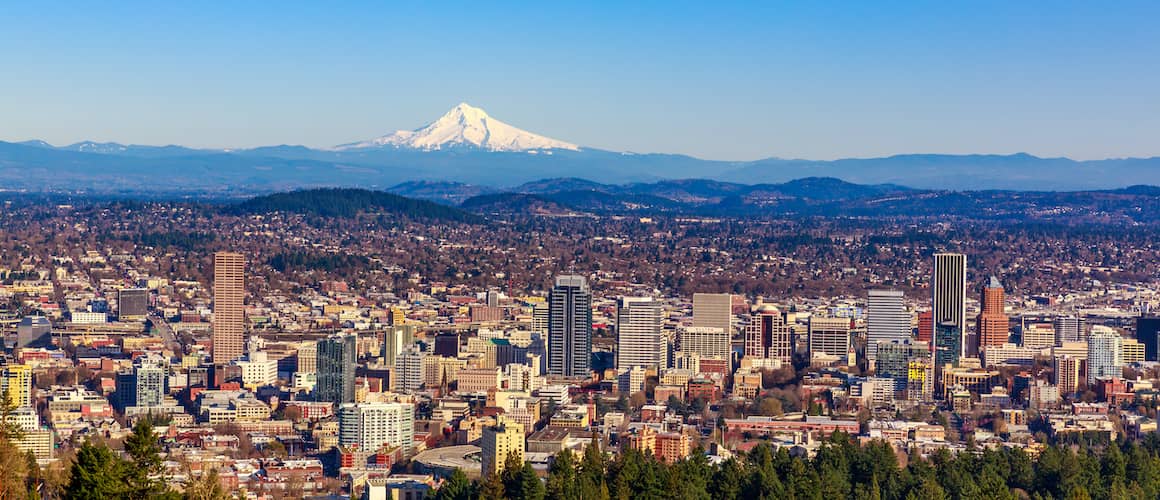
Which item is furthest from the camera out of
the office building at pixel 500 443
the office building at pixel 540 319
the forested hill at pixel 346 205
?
the forested hill at pixel 346 205

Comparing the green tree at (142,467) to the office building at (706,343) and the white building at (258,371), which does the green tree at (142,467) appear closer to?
the white building at (258,371)

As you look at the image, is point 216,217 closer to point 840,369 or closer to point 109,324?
point 109,324

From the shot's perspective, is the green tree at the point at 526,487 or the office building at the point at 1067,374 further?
the office building at the point at 1067,374

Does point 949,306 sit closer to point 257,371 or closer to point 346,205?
point 257,371

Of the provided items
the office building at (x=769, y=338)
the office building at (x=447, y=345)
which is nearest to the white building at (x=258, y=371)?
the office building at (x=447, y=345)

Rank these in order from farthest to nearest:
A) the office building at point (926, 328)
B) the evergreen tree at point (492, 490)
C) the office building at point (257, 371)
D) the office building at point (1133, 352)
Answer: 1. the office building at point (926, 328)
2. the office building at point (1133, 352)
3. the office building at point (257, 371)
4. the evergreen tree at point (492, 490)

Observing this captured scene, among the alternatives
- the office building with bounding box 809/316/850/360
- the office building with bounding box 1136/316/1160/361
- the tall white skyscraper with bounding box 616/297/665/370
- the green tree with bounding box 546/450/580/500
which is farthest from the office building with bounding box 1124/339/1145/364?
the green tree with bounding box 546/450/580/500

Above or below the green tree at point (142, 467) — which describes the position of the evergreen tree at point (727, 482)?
below
